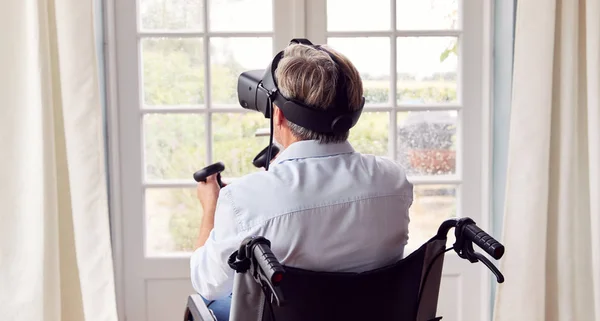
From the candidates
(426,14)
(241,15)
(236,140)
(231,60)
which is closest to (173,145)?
(236,140)

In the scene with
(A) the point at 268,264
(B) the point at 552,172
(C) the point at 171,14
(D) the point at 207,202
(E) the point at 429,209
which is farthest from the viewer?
(E) the point at 429,209

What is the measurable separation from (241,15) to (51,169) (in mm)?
928

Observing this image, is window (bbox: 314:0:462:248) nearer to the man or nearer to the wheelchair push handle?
the man

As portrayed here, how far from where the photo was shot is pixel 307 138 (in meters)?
1.38

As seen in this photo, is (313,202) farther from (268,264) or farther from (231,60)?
(231,60)

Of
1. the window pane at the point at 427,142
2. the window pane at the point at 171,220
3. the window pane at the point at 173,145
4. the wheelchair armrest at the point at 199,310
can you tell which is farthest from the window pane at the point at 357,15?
the wheelchair armrest at the point at 199,310

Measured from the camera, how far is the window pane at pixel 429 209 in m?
2.48

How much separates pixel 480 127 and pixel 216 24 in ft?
3.36

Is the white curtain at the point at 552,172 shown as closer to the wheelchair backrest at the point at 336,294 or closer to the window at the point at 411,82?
the window at the point at 411,82

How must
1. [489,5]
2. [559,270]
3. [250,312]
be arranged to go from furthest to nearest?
[489,5]
[559,270]
[250,312]

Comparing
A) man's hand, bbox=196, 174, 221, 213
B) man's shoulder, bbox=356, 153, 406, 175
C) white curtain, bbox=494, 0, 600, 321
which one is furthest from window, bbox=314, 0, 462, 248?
man's shoulder, bbox=356, 153, 406, 175

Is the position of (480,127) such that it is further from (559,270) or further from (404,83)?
(559,270)

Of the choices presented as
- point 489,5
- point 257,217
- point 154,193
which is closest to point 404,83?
point 489,5

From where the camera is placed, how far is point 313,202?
1.27 meters
